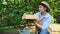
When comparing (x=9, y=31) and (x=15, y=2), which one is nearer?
(x=15, y=2)

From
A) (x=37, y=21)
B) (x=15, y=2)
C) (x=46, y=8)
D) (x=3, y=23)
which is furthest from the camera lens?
(x=3, y=23)

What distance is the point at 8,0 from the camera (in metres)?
6.91

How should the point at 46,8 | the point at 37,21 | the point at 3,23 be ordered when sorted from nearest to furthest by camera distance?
the point at 37,21 → the point at 46,8 → the point at 3,23

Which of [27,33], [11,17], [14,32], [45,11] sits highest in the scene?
[45,11]

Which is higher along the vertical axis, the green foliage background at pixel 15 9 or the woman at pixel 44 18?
the woman at pixel 44 18

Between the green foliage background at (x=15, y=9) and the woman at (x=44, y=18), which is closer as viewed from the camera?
the woman at (x=44, y=18)

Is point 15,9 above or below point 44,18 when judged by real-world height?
below

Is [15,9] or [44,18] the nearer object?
[44,18]

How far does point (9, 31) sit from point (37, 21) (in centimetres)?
432

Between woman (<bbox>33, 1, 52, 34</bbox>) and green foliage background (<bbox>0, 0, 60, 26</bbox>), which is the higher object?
woman (<bbox>33, 1, 52, 34</bbox>)

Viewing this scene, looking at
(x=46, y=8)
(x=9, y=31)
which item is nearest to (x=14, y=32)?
(x=9, y=31)

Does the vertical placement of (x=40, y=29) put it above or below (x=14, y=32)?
above

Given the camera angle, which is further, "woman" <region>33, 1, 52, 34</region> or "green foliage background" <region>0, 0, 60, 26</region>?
"green foliage background" <region>0, 0, 60, 26</region>

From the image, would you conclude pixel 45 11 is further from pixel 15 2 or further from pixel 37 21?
pixel 15 2
